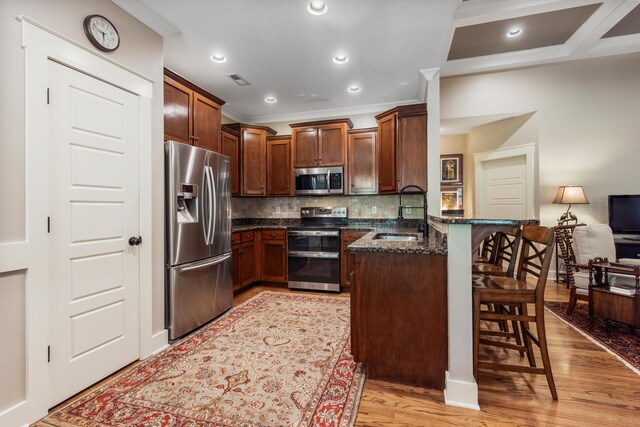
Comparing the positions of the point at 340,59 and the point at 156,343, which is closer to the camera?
the point at 156,343

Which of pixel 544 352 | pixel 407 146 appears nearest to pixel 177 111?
pixel 407 146

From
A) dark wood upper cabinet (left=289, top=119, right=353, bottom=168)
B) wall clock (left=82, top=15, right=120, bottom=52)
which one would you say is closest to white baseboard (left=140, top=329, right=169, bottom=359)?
wall clock (left=82, top=15, right=120, bottom=52)

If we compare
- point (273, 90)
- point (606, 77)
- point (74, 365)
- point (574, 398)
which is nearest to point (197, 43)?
point (273, 90)

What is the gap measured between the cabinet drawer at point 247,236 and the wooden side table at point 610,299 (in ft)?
12.8

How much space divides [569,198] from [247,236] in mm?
4660

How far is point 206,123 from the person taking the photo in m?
3.16

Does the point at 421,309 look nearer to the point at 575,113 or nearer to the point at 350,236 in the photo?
the point at 350,236

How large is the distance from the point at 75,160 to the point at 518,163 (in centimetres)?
576

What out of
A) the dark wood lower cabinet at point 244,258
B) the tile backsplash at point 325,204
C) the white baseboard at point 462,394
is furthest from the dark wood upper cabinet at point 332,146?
the white baseboard at point 462,394

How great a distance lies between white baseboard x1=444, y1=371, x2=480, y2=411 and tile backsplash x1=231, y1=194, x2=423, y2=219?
9.48ft

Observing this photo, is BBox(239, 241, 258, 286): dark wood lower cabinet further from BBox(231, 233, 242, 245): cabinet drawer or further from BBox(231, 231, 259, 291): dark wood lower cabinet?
BBox(231, 233, 242, 245): cabinet drawer

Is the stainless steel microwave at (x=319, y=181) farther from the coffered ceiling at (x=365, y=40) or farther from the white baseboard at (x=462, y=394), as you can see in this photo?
the white baseboard at (x=462, y=394)

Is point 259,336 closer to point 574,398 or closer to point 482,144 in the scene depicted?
point 574,398

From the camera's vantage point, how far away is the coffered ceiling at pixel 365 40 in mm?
2305
